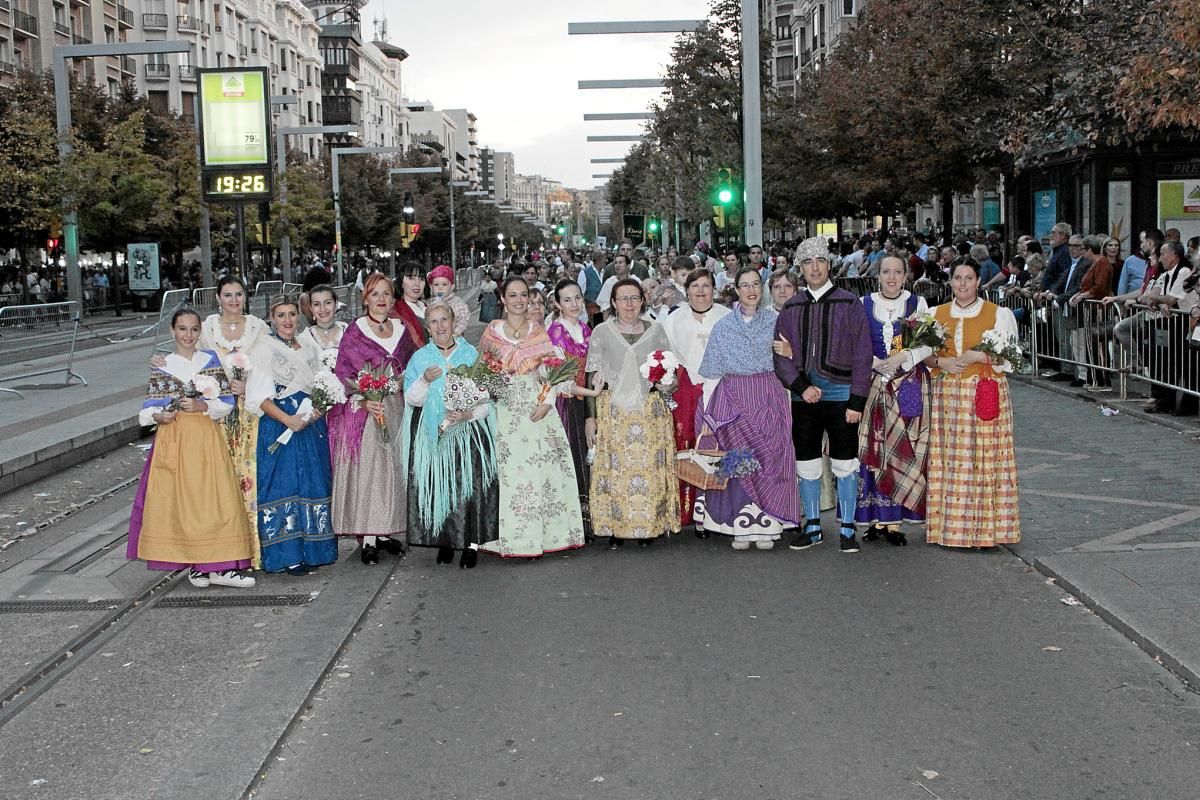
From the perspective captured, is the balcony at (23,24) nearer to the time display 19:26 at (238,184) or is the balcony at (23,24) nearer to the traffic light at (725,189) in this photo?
the traffic light at (725,189)

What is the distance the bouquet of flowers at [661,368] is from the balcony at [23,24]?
55.1 meters

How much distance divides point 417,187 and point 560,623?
3651 inches

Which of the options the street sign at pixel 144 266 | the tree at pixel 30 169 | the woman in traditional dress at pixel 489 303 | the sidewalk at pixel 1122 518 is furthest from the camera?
the street sign at pixel 144 266

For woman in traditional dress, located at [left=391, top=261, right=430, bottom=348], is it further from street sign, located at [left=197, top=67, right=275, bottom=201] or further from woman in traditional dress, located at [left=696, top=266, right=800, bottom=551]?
street sign, located at [left=197, top=67, right=275, bottom=201]

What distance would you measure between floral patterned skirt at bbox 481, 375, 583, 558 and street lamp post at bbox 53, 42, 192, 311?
14.0 metres

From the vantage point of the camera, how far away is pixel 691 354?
9.89m

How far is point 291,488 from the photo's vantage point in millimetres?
8375

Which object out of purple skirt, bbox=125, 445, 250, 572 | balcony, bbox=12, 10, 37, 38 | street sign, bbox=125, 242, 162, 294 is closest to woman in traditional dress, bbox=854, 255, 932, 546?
purple skirt, bbox=125, 445, 250, 572

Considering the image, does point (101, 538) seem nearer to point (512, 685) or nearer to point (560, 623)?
point (560, 623)

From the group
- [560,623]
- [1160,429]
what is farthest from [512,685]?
[1160,429]

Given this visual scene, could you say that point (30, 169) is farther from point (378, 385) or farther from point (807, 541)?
point (807, 541)

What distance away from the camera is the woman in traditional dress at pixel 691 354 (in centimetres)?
965

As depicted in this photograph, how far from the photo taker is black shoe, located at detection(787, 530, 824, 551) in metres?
8.97

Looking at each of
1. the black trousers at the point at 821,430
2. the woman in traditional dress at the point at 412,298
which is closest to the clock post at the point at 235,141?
the woman in traditional dress at the point at 412,298
